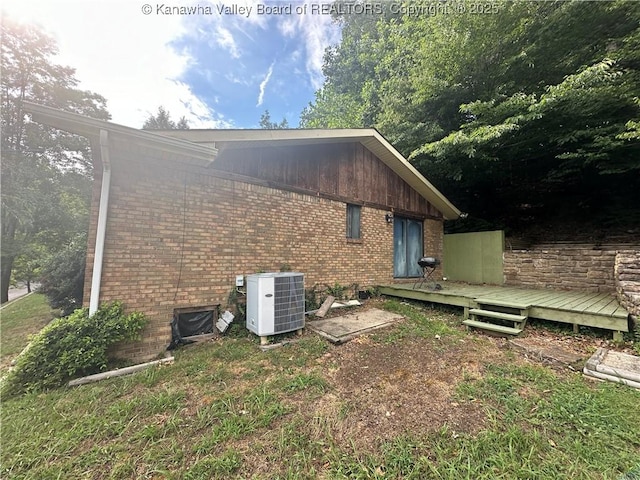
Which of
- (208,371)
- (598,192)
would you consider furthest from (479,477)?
(598,192)

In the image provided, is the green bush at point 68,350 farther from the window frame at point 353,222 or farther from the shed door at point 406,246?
the shed door at point 406,246

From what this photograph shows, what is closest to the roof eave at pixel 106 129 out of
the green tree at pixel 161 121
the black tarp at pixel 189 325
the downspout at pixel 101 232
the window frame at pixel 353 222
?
the downspout at pixel 101 232

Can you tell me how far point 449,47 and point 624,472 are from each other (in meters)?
10.5

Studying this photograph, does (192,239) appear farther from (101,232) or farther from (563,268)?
(563,268)

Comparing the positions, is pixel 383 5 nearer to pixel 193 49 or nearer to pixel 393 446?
pixel 193 49

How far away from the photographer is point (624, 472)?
163 centimetres

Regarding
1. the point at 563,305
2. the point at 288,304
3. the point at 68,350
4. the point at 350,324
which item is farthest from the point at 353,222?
the point at 68,350

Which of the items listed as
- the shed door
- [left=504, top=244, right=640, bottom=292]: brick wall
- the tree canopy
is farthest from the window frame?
[left=504, top=244, right=640, bottom=292]: brick wall

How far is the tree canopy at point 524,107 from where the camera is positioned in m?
6.19

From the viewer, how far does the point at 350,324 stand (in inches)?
185

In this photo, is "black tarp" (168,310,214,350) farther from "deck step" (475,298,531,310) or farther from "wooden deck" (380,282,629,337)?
"deck step" (475,298,531,310)

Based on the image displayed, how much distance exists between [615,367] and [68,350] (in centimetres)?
654

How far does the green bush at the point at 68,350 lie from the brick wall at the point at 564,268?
9212mm

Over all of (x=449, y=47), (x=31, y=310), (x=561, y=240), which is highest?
(x=449, y=47)
